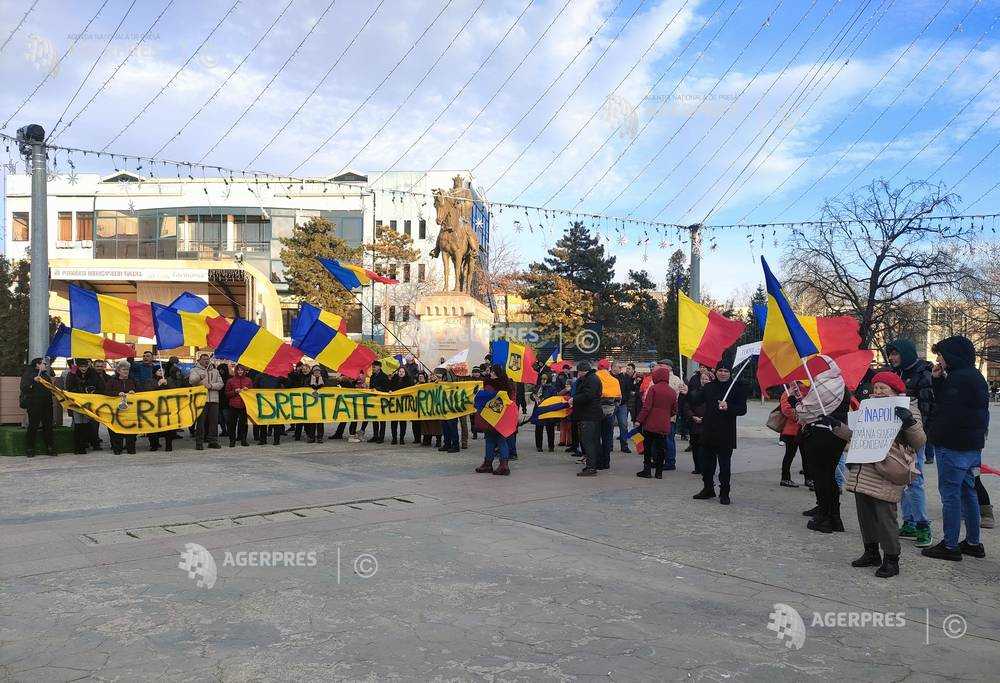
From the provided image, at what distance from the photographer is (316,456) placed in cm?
1370

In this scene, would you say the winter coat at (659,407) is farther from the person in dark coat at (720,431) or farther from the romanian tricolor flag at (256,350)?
the romanian tricolor flag at (256,350)

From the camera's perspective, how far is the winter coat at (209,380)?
14477 mm

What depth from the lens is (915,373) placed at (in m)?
8.90

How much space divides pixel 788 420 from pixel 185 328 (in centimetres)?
1156

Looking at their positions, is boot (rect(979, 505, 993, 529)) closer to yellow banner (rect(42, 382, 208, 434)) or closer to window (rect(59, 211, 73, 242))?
yellow banner (rect(42, 382, 208, 434))

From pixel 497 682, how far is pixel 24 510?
6.98m

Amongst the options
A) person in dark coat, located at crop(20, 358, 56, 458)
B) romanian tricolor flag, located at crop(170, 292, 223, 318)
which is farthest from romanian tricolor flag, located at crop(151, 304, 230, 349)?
person in dark coat, located at crop(20, 358, 56, 458)

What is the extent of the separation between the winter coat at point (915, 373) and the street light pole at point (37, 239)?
14.4 metres

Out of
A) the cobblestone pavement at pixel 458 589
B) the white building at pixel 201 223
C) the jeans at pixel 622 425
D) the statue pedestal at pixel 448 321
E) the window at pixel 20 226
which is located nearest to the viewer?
the cobblestone pavement at pixel 458 589

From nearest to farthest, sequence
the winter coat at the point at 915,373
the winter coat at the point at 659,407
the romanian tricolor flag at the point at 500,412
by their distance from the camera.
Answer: the winter coat at the point at 915,373
the winter coat at the point at 659,407
the romanian tricolor flag at the point at 500,412

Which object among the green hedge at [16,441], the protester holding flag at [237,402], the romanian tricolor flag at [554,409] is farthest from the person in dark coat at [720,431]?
the green hedge at [16,441]

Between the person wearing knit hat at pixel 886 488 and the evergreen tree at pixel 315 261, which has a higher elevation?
the evergreen tree at pixel 315 261

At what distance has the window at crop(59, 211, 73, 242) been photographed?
5906 cm

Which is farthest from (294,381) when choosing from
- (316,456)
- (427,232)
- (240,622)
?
(427,232)
